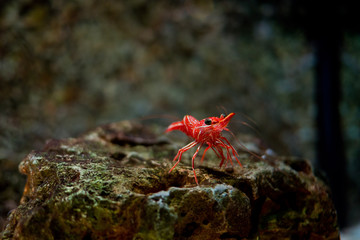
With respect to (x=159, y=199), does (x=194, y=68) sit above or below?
above

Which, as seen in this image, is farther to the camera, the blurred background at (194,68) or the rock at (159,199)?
the blurred background at (194,68)

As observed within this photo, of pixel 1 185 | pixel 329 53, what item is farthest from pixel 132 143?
pixel 329 53

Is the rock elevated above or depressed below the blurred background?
below

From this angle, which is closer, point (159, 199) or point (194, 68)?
point (159, 199)

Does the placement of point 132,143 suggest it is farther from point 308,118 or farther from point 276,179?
point 308,118

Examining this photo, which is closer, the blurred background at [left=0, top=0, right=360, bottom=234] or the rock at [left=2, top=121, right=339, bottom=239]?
the rock at [left=2, top=121, right=339, bottom=239]
